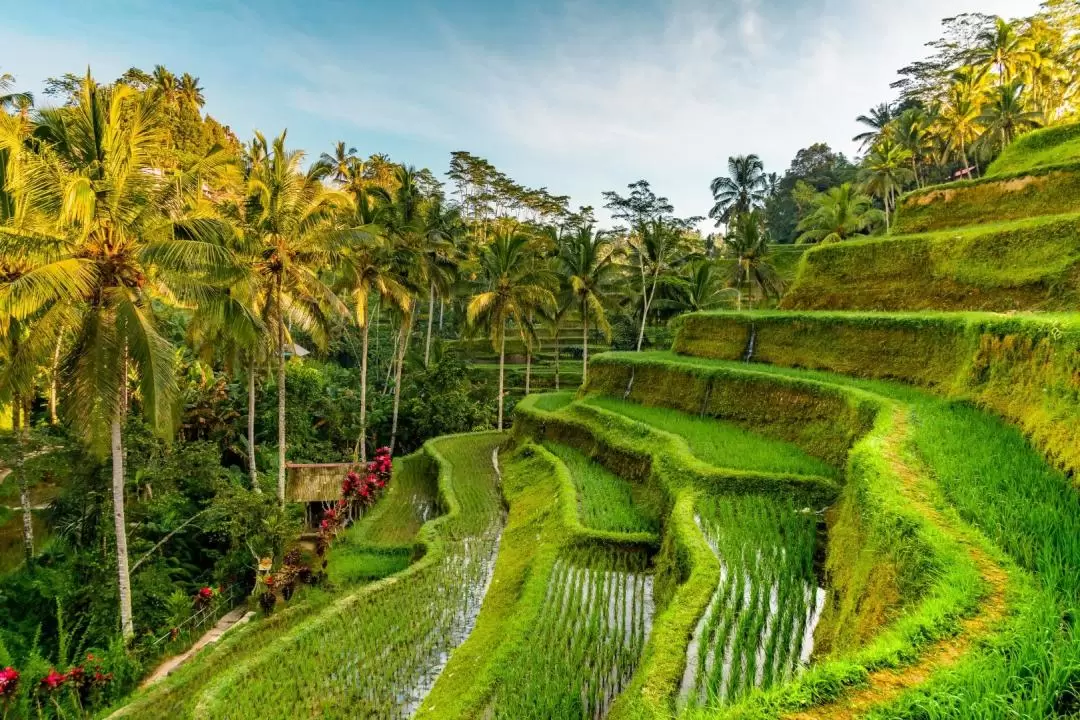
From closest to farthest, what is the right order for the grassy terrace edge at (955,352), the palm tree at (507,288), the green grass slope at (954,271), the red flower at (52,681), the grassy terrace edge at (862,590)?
the grassy terrace edge at (862,590) < the grassy terrace edge at (955,352) < the red flower at (52,681) < the green grass slope at (954,271) < the palm tree at (507,288)

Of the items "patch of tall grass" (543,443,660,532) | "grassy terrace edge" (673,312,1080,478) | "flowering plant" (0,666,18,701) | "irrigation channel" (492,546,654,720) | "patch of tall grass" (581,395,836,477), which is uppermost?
"grassy terrace edge" (673,312,1080,478)

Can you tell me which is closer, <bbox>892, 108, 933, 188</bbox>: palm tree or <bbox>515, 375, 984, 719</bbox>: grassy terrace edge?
<bbox>515, 375, 984, 719</bbox>: grassy terrace edge

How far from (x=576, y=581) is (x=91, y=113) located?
33.1 ft

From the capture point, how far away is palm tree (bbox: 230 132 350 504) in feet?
44.0

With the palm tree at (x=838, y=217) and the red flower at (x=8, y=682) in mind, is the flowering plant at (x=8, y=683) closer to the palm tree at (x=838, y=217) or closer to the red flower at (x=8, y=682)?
the red flower at (x=8, y=682)

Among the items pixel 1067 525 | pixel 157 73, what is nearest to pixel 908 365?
pixel 1067 525

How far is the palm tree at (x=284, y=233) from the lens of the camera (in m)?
13.4

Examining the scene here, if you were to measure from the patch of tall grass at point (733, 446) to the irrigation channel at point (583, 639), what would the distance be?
2.49 metres

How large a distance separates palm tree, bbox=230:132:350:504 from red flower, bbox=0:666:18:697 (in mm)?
6503

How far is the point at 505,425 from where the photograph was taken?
2866 cm

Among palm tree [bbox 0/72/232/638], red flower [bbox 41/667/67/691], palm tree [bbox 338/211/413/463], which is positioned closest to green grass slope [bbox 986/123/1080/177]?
palm tree [bbox 338/211/413/463]

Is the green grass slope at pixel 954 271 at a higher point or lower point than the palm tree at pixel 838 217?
lower

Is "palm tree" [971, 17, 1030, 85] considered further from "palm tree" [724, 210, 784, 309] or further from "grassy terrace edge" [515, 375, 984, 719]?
"grassy terrace edge" [515, 375, 984, 719]

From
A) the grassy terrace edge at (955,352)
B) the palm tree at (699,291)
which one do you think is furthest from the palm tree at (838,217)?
the grassy terrace edge at (955,352)
